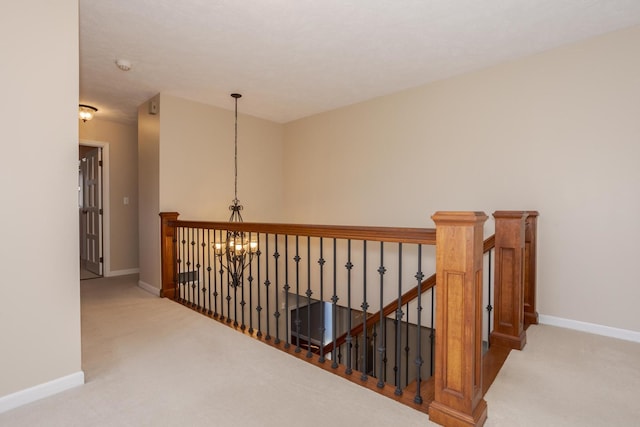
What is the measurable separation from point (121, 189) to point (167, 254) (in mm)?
2151

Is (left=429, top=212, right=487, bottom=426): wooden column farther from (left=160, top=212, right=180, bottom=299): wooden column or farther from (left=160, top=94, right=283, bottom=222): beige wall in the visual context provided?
(left=160, top=94, right=283, bottom=222): beige wall

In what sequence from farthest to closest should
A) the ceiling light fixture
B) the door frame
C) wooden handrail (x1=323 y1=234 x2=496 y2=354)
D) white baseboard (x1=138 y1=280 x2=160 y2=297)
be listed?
the door frame → the ceiling light fixture → white baseboard (x1=138 y1=280 x2=160 y2=297) → wooden handrail (x1=323 y1=234 x2=496 y2=354)

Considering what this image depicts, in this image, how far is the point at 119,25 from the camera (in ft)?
8.09

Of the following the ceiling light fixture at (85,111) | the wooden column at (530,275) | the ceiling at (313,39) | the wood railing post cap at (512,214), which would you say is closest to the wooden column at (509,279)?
the wood railing post cap at (512,214)

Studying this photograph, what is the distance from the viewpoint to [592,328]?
8.82ft

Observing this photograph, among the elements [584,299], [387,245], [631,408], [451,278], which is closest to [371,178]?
[387,245]

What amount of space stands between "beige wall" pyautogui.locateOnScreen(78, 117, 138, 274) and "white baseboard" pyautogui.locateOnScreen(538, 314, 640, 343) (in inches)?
222

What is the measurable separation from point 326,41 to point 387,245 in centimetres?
235

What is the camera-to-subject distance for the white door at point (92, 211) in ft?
16.7

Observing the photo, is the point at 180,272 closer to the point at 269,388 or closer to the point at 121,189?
the point at 121,189

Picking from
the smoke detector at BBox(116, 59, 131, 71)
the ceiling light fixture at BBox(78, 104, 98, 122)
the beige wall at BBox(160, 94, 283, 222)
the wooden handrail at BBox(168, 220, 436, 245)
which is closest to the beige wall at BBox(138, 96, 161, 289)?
the beige wall at BBox(160, 94, 283, 222)

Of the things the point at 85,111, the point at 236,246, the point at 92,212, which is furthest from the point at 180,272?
the point at 85,111

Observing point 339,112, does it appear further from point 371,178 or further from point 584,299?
point 584,299

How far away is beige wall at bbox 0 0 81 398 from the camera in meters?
1.68
